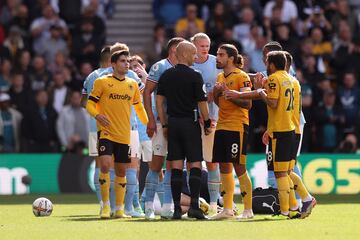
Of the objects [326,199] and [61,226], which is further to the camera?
[326,199]

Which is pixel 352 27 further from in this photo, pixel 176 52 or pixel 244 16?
pixel 176 52

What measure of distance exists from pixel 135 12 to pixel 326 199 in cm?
887

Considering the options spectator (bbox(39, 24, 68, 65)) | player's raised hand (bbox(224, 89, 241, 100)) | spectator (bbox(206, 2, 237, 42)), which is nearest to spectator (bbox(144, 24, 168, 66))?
spectator (bbox(206, 2, 237, 42))

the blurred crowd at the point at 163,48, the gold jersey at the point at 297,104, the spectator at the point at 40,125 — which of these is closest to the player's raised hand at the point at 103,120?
the gold jersey at the point at 297,104

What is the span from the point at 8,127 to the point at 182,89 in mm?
9516

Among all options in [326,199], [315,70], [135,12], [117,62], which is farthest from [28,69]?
[117,62]

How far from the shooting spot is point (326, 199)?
2158cm

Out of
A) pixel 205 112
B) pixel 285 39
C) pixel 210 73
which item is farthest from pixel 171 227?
pixel 285 39

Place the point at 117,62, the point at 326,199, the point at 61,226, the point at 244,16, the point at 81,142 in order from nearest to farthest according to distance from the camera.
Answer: the point at 61,226, the point at 117,62, the point at 326,199, the point at 81,142, the point at 244,16

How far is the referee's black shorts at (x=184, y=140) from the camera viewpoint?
1609cm

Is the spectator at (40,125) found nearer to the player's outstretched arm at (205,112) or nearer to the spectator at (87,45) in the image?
the spectator at (87,45)

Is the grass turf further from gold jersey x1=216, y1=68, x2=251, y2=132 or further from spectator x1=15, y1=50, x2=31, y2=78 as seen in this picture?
spectator x1=15, y1=50, x2=31, y2=78

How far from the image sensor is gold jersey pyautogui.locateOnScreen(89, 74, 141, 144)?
649 inches

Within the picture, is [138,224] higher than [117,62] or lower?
lower
